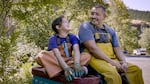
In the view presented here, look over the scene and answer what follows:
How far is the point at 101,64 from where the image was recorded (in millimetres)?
3668

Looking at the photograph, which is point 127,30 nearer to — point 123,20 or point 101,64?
point 123,20

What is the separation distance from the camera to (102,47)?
3.97 meters

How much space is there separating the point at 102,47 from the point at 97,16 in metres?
0.38

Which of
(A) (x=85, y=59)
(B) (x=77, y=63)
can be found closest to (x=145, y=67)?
(A) (x=85, y=59)

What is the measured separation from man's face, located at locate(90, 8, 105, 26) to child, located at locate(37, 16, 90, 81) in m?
0.35

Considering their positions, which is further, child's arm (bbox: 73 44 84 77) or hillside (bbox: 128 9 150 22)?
hillside (bbox: 128 9 150 22)

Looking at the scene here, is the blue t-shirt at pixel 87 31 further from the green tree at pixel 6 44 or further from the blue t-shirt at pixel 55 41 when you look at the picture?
the green tree at pixel 6 44

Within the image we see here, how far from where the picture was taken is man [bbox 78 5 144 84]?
3848 millimetres

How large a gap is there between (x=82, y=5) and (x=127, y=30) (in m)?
23.4

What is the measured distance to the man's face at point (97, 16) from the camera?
4.01 meters

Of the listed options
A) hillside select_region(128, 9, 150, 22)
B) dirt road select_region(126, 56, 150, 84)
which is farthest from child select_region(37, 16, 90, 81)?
hillside select_region(128, 9, 150, 22)

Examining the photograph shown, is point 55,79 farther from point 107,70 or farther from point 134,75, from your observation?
point 134,75

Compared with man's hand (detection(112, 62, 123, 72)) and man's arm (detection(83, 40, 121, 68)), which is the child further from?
man's hand (detection(112, 62, 123, 72))

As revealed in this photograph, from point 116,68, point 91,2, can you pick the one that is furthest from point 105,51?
point 91,2
